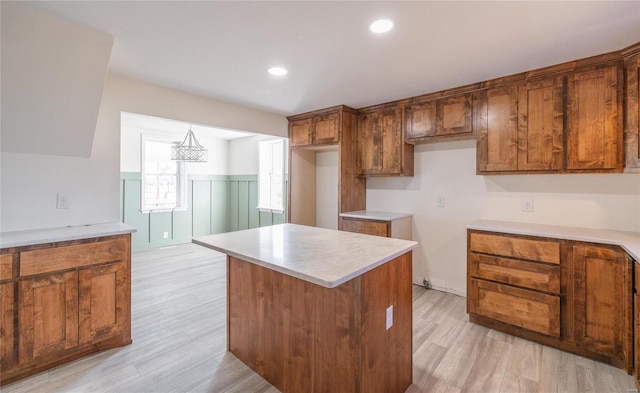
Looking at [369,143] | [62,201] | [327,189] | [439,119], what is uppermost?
[439,119]

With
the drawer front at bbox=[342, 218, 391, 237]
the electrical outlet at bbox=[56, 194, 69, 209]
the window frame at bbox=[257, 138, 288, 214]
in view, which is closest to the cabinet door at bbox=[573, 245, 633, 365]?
the drawer front at bbox=[342, 218, 391, 237]

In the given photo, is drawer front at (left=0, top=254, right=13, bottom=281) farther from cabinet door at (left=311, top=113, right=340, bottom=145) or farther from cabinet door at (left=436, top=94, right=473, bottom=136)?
cabinet door at (left=436, top=94, right=473, bottom=136)

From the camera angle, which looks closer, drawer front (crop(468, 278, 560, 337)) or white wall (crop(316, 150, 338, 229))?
drawer front (crop(468, 278, 560, 337))

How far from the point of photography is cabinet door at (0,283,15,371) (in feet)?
5.98

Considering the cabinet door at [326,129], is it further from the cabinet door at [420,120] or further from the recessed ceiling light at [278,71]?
the recessed ceiling light at [278,71]

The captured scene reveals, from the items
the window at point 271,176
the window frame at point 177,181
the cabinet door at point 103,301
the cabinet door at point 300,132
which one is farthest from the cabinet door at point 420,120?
the window frame at point 177,181

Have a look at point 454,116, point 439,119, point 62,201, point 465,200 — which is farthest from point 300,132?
point 62,201

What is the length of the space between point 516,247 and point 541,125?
111 cm

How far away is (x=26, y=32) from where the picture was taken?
5.72ft

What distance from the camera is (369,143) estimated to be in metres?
3.87

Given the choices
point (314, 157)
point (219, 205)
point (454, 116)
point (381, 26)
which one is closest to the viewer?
point (381, 26)

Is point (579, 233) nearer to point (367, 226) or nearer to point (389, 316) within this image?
point (389, 316)

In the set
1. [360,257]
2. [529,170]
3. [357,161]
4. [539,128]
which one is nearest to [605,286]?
[529,170]

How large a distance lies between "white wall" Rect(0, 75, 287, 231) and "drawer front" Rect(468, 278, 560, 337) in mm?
3383
